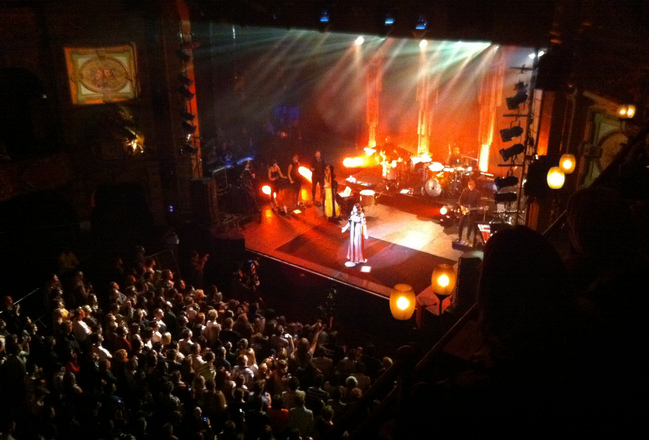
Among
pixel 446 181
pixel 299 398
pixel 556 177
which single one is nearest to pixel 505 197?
pixel 556 177

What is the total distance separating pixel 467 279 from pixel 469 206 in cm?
524

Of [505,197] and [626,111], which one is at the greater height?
[626,111]

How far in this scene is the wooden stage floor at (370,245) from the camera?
1200 cm

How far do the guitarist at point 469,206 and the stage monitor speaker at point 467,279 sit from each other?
4.47 metres

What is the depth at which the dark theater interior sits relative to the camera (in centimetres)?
237

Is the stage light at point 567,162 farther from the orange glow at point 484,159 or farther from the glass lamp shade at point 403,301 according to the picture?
the orange glow at point 484,159

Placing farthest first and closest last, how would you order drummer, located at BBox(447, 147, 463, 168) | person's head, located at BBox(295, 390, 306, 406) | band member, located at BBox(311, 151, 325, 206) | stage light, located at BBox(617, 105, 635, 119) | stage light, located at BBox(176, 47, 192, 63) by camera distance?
drummer, located at BBox(447, 147, 463, 168)
band member, located at BBox(311, 151, 325, 206)
stage light, located at BBox(176, 47, 192, 63)
stage light, located at BBox(617, 105, 635, 119)
person's head, located at BBox(295, 390, 306, 406)

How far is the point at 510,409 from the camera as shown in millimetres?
2193

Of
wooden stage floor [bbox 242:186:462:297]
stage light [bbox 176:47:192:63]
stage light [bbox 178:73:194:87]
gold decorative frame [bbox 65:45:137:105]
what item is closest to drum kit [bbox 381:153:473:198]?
wooden stage floor [bbox 242:186:462:297]

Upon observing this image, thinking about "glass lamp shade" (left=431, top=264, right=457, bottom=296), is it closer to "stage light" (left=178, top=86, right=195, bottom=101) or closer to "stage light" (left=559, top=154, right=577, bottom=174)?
"stage light" (left=559, top=154, right=577, bottom=174)

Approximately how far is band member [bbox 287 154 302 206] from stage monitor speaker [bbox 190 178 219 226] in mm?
2486

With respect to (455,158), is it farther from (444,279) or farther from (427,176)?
(444,279)

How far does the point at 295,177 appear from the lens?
1573 cm

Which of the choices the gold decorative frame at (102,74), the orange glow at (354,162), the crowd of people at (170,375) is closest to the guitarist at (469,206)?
the crowd of people at (170,375)
